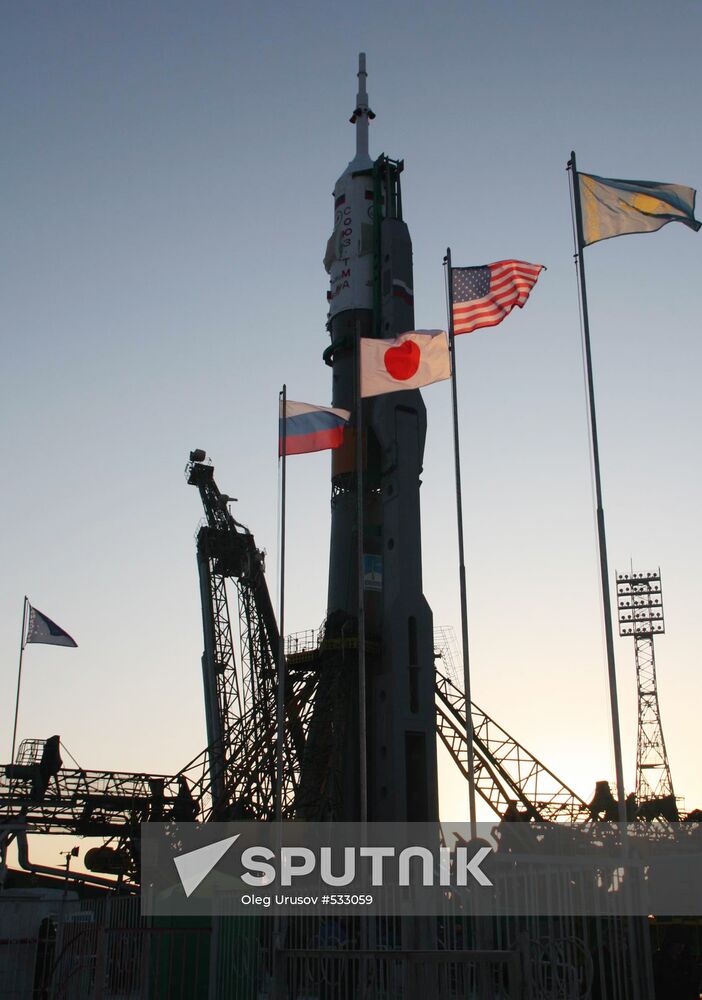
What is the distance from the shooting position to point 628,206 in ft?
80.7

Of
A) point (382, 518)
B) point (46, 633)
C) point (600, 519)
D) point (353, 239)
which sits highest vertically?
point (353, 239)

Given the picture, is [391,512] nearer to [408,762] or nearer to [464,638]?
[408,762]

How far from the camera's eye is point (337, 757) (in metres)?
46.3

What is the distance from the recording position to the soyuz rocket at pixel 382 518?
153 ft

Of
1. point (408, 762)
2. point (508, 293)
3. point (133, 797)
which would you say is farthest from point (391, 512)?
point (508, 293)

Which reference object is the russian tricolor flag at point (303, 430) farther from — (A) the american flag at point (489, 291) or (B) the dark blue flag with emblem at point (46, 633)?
(B) the dark blue flag with emblem at point (46, 633)

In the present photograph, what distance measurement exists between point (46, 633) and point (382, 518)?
15978mm

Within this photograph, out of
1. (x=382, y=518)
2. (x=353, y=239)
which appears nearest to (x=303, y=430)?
(x=382, y=518)

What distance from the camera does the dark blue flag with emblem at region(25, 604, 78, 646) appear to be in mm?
48344

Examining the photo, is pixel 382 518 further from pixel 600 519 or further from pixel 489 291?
pixel 600 519

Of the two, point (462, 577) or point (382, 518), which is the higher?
point (382, 518)

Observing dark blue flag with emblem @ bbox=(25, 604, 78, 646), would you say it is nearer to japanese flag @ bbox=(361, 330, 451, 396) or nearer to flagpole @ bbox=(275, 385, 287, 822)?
flagpole @ bbox=(275, 385, 287, 822)

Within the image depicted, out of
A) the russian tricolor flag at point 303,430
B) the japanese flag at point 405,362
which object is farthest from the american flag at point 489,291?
the russian tricolor flag at point 303,430

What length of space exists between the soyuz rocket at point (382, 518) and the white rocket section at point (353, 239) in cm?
5
